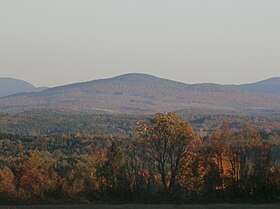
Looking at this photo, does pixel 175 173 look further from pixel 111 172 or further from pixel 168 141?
pixel 111 172

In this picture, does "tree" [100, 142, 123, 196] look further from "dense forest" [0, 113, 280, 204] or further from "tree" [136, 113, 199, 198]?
"tree" [136, 113, 199, 198]

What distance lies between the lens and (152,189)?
115 ft

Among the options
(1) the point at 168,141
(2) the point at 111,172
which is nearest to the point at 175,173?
(1) the point at 168,141

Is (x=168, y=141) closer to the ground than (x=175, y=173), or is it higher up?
higher up

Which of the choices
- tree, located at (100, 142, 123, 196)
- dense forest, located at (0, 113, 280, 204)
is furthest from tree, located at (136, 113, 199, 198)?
tree, located at (100, 142, 123, 196)

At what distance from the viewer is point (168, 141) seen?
36125mm

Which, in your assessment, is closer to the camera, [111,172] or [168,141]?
[168,141]

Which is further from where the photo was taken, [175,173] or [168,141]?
[175,173]

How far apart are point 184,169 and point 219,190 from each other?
3.73m

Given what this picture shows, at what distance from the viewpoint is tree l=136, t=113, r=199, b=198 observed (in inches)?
1410

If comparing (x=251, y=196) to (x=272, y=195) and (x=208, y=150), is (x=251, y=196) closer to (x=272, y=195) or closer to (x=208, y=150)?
(x=272, y=195)

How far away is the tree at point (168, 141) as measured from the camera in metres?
35.8

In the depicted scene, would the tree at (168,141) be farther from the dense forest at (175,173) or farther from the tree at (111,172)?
the tree at (111,172)

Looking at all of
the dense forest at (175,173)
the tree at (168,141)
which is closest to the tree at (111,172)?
the dense forest at (175,173)
